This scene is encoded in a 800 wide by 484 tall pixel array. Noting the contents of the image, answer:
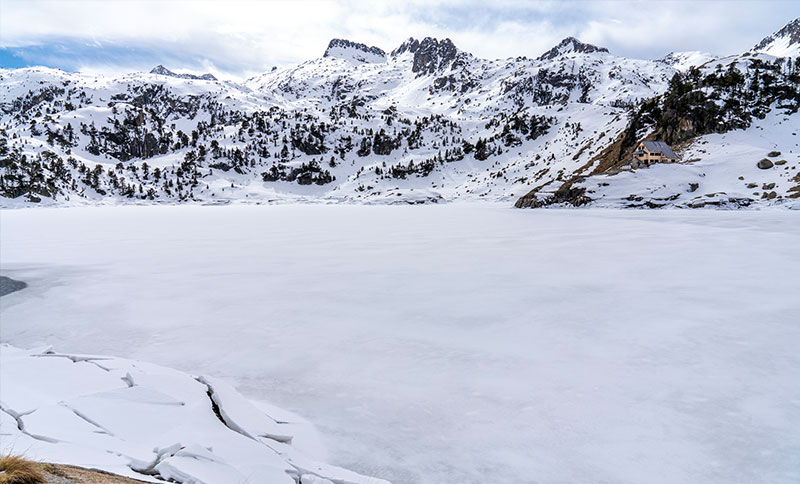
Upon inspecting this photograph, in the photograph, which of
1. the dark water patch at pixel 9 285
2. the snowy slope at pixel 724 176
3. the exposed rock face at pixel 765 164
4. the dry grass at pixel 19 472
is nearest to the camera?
the dry grass at pixel 19 472

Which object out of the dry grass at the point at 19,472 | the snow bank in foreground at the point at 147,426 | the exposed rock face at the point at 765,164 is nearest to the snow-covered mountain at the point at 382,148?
the exposed rock face at the point at 765,164

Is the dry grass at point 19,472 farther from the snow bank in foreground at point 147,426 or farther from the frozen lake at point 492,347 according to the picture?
the frozen lake at point 492,347

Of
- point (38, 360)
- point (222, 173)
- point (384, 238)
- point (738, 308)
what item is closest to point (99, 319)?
point (38, 360)

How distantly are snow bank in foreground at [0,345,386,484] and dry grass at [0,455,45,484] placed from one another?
91 cm

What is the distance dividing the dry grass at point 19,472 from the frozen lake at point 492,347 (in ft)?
8.44

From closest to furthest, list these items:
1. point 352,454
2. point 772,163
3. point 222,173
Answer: point 352,454 < point 772,163 < point 222,173

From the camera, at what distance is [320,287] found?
11992mm

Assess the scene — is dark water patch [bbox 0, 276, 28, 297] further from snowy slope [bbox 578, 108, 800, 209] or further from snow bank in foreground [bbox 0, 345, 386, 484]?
snowy slope [bbox 578, 108, 800, 209]

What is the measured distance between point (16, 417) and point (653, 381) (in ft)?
26.0

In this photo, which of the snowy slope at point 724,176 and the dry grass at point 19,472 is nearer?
the dry grass at point 19,472

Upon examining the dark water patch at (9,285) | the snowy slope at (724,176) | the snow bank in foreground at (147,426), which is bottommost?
the dark water patch at (9,285)

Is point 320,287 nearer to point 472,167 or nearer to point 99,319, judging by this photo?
point 99,319

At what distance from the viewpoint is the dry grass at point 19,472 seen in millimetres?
2396

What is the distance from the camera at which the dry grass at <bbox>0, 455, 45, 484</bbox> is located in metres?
2.40
